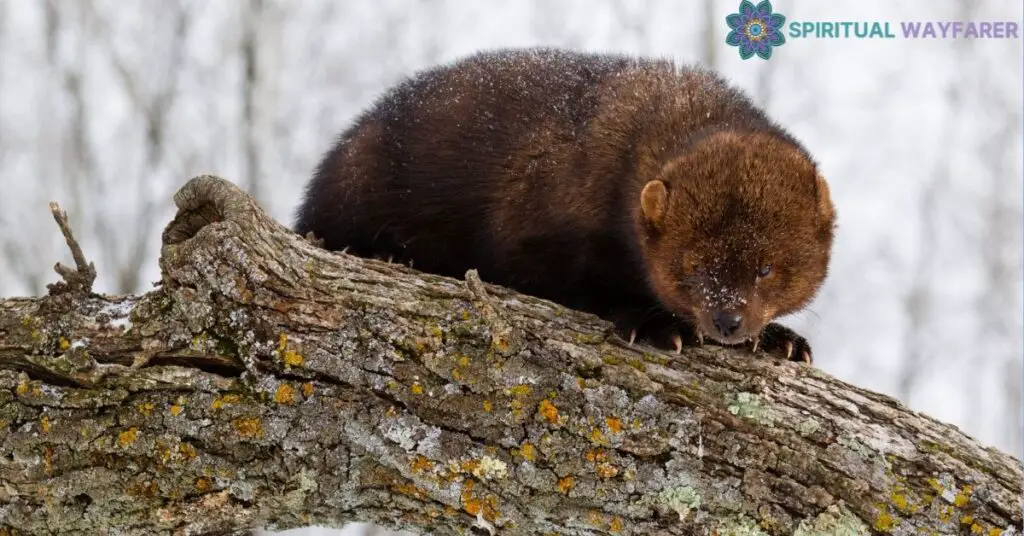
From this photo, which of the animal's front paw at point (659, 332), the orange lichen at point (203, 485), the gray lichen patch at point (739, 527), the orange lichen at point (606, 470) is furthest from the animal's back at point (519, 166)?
the orange lichen at point (203, 485)

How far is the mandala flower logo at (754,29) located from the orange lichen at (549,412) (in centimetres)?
310

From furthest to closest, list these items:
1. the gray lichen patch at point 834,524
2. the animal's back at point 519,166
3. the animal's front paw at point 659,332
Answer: the animal's back at point 519,166
the animal's front paw at point 659,332
the gray lichen patch at point 834,524

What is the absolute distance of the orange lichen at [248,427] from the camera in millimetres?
3398

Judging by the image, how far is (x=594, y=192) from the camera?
4.56 meters

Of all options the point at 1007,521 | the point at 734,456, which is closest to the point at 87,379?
the point at 734,456

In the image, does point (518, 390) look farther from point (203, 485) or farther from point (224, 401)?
point (203, 485)

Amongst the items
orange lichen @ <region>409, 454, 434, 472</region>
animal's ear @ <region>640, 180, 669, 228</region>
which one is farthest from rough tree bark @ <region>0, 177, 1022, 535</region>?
animal's ear @ <region>640, 180, 669, 228</region>

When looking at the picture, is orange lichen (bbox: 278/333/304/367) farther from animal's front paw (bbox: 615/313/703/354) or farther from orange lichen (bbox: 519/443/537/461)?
animal's front paw (bbox: 615/313/703/354)

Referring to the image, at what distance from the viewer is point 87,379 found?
3383mm

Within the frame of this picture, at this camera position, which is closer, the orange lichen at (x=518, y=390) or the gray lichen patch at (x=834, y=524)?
the gray lichen patch at (x=834, y=524)


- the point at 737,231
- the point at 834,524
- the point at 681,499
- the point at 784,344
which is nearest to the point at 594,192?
the point at 737,231

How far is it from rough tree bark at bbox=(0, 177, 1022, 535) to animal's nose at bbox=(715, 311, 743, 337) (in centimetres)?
31

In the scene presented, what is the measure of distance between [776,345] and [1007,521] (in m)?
1.12

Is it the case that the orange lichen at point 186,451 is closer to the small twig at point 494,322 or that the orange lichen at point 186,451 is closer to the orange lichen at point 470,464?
the orange lichen at point 470,464
